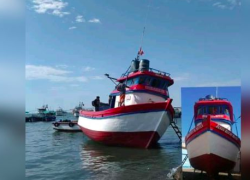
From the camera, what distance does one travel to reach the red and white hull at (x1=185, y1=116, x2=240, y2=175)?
240 inches

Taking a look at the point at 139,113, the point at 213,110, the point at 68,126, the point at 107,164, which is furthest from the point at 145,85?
the point at 68,126

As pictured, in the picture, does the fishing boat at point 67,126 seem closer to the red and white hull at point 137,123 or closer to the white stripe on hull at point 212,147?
the red and white hull at point 137,123

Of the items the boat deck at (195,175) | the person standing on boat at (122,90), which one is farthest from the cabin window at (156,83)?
the boat deck at (195,175)

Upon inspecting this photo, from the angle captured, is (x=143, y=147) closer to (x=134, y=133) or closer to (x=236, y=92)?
(x=134, y=133)

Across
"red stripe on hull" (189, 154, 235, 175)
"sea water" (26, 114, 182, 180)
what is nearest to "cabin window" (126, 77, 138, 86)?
"sea water" (26, 114, 182, 180)

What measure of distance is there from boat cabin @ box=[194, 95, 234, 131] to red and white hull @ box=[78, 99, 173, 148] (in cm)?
583

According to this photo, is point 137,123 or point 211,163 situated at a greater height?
point 137,123

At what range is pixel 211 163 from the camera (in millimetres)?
6254

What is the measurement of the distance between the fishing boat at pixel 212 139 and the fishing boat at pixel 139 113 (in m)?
5.90

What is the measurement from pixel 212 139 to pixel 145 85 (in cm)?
741

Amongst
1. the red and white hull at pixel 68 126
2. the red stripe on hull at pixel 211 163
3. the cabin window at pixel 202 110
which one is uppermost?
the cabin window at pixel 202 110

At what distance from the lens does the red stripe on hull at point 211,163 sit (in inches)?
242

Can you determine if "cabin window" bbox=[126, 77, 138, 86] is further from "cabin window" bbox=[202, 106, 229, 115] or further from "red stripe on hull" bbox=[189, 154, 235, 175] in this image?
"red stripe on hull" bbox=[189, 154, 235, 175]

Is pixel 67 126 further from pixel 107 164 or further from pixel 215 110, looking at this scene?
pixel 215 110
